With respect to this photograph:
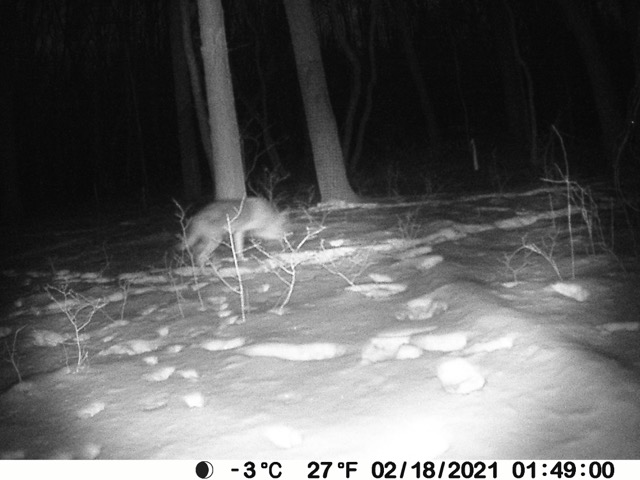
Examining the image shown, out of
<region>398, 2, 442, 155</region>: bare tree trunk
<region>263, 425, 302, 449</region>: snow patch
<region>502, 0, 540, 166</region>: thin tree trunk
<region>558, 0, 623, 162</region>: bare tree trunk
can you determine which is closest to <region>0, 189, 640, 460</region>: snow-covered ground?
<region>263, 425, 302, 449</region>: snow patch

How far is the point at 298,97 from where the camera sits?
91.0 feet

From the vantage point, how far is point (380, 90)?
2903cm

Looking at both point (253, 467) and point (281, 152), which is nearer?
point (253, 467)

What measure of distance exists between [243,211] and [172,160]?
25.3 meters

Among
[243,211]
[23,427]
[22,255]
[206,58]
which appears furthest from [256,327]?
[22,255]

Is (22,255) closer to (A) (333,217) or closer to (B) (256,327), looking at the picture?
(A) (333,217)

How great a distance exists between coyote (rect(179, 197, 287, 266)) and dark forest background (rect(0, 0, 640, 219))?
5.44m

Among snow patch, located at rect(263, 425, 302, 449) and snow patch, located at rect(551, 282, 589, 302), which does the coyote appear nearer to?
snow patch, located at rect(551, 282, 589, 302)

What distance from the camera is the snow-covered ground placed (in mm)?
2535

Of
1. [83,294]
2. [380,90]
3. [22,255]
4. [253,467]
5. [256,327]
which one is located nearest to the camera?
[253,467]

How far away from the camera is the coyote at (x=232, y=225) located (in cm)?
634

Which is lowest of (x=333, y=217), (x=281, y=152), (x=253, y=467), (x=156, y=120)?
(x=253, y=467)

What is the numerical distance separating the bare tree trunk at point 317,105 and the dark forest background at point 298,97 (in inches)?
117

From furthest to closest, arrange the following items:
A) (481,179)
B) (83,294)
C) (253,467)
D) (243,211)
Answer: (481,179)
(243,211)
(83,294)
(253,467)
